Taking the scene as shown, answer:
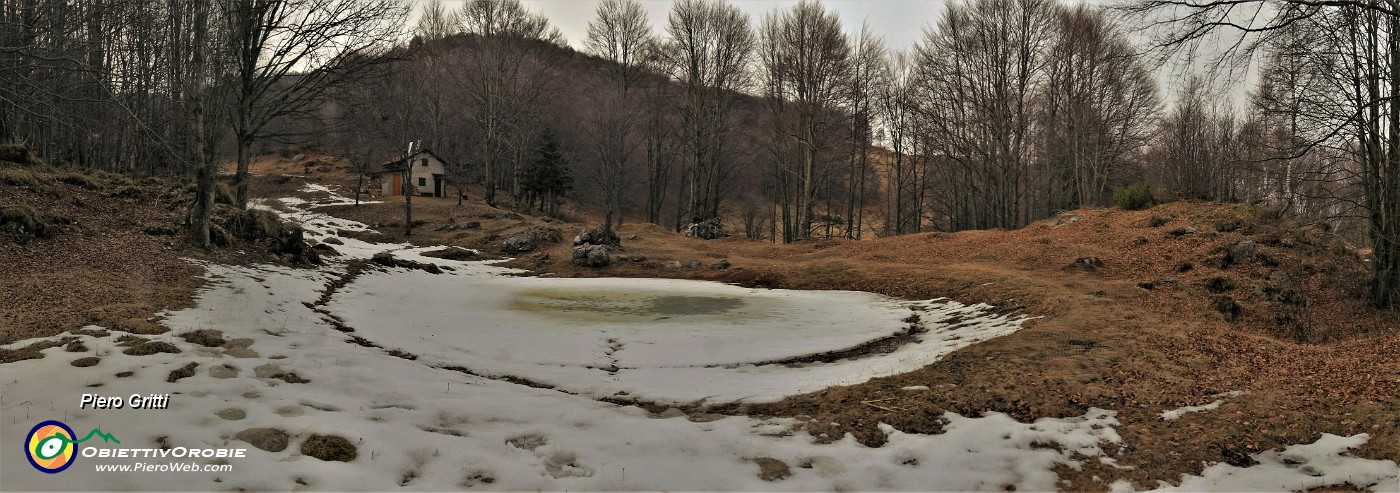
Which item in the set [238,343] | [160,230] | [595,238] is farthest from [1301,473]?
[595,238]

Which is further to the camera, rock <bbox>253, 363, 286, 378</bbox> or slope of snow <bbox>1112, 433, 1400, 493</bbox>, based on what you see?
rock <bbox>253, 363, 286, 378</bbox>

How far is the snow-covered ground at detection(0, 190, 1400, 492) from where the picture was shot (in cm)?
365

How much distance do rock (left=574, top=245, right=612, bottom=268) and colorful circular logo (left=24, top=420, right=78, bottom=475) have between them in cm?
1631

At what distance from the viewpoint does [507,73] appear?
43.1 metres

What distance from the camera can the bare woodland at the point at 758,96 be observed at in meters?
10.6

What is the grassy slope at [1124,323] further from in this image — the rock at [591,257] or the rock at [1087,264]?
the rock at [591,257]

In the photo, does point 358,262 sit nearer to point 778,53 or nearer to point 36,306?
point 36,306

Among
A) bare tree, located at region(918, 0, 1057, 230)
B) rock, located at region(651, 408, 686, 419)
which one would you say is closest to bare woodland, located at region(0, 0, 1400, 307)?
bare tree, located at region(918, 0, 1057, 230)

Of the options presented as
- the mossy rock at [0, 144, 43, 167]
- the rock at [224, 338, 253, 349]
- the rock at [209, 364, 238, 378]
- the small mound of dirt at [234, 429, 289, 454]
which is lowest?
the small mound of dirt at [234, 429, 289, 454]

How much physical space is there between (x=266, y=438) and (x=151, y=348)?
2.76 metres

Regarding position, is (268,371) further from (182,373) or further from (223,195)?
(223,195)

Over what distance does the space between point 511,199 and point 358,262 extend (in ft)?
108

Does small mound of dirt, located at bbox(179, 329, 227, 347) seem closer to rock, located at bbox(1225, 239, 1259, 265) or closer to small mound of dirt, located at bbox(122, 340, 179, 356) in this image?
small mound of dirt, located at bbox(122, 340, 179, 356)

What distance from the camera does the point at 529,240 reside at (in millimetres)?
23609
